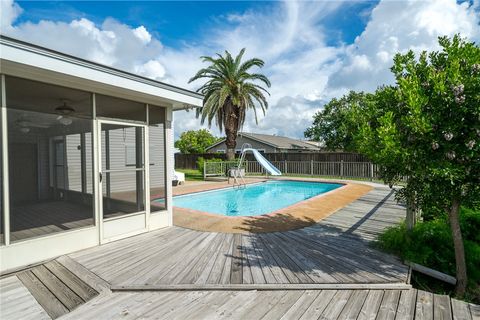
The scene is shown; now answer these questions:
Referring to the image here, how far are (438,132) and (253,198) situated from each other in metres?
8.77

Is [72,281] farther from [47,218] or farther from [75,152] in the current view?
[75,152]

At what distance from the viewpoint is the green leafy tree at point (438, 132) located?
2543 mm

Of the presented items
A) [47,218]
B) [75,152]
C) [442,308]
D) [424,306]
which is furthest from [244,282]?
[75,152]

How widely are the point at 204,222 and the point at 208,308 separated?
10.2ft

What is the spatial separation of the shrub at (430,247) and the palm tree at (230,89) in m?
12.2

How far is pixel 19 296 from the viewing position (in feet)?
8.57

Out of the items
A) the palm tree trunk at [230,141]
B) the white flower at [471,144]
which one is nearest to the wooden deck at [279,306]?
the white flower at [471,144]

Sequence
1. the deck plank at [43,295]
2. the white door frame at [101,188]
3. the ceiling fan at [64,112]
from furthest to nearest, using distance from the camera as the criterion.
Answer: the white door frame at [101,188]
the ceiling fan at [64,112]
the deck plank at [43,295]

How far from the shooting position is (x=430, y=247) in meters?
3.69

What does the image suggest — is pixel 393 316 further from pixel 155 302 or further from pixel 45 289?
pixel 45 289

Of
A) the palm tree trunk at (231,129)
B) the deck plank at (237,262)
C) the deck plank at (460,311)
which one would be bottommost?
the deck plank at (460,311)

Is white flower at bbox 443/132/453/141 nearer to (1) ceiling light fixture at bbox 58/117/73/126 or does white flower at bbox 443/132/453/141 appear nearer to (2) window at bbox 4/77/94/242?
(2) window at bbox 4/77/94/242

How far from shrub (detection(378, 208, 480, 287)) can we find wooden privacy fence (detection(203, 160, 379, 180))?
10881 mm

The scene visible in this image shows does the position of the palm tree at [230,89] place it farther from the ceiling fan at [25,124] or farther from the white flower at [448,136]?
the white flower at [448,136]
